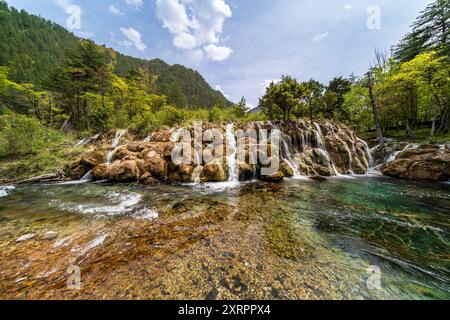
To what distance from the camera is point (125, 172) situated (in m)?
10.7

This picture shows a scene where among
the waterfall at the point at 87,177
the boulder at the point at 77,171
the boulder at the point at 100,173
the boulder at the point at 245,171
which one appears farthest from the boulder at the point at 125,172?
the boulder at the point at 245,171

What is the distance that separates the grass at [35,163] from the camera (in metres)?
11.0

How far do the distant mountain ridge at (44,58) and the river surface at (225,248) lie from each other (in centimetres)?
2819

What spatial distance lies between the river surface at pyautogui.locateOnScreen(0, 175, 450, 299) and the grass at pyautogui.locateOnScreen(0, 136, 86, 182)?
5.67 metres

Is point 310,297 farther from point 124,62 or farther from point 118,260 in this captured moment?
point 124,62

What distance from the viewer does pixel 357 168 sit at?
1455cm

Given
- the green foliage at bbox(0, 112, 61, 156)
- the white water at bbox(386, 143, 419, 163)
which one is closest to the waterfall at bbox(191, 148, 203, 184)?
the green foliage at bbox(0, 112, 61, 156)

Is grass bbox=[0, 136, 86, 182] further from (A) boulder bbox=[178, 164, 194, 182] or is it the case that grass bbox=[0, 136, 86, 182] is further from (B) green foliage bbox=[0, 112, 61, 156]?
(A) boulder bbox=[178, 164, 194, 182]

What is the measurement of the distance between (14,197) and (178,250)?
945 cm

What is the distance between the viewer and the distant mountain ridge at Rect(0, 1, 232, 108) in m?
34.5

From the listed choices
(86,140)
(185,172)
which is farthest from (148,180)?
(86,140)

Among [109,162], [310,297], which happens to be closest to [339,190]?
[310,297]

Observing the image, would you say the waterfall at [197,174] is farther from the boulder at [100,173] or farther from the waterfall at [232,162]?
the boulder at [100,173]
